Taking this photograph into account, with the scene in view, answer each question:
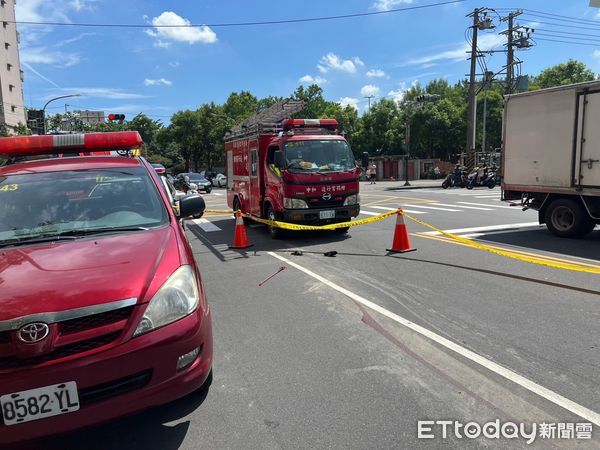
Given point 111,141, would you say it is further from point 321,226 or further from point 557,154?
point 557,154

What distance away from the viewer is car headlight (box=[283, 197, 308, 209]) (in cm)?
1011

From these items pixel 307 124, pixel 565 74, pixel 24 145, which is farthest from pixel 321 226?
pixel 565 74

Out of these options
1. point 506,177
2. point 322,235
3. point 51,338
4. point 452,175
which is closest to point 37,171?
point 51,338

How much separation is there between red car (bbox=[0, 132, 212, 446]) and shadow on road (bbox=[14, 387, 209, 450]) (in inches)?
11.7

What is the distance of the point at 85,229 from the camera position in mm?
3623

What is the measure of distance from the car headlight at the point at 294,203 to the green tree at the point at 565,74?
6096 centimetres

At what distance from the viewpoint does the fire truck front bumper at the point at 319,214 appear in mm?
10172

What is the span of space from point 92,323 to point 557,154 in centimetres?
1028

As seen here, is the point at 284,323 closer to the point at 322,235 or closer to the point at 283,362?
the point at 283,362

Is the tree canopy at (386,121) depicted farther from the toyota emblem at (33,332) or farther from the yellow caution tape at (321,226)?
→ the toyota emblem at (33,332)

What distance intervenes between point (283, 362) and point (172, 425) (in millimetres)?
1191

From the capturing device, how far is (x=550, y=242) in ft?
31.6

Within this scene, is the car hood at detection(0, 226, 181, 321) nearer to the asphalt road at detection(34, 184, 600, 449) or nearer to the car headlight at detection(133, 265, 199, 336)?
the car headlight at detection(133, 265, 199, 336)

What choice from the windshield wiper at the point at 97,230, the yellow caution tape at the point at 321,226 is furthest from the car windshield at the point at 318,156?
the windshield wiper at the point at 97,230
